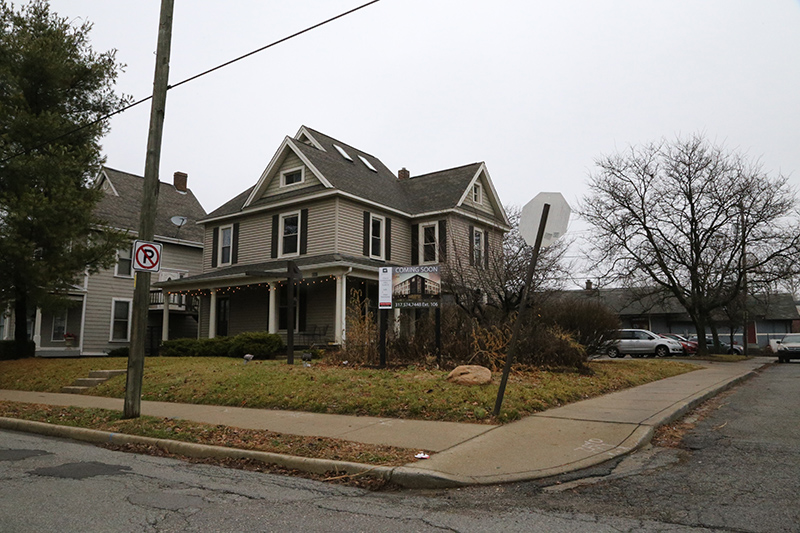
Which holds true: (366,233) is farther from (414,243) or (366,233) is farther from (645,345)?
(645,345)

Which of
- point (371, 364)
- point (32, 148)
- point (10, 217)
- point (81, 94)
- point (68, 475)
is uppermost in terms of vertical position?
point (81, 94)

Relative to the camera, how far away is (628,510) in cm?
466

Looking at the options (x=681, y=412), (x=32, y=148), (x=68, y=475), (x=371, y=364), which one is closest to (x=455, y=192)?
(x=371, y=364)

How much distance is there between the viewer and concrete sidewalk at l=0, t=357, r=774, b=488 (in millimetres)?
5867

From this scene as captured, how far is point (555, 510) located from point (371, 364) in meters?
9.04

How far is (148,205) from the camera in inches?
379

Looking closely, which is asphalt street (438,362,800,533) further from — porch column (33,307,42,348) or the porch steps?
porch column (33,307,42,348)

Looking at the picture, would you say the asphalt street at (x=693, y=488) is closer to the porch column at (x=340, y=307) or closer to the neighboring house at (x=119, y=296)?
the porch column at (x=340, y=307)

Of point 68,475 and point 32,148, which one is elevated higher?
point 32,148

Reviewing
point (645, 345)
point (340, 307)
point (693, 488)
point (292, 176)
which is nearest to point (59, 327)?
point (292, 176)

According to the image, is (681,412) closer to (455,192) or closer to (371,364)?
(371,364)

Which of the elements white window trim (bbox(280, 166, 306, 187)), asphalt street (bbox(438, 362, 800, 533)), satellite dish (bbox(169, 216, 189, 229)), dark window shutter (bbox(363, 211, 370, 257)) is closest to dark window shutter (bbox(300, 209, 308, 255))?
white window trim (bbox(280, 166, 306, 187))

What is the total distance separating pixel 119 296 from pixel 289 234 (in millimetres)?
10590

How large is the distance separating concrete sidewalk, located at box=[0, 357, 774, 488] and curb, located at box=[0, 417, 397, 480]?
0.04 meters
